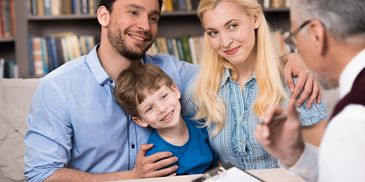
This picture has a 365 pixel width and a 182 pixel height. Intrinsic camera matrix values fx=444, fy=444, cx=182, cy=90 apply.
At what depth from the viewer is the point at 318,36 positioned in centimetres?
92

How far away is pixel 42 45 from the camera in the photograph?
9.70 ft

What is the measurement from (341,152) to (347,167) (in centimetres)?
3

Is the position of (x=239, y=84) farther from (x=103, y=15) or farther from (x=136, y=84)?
(x=103, y=15)

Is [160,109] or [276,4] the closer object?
[160,109]

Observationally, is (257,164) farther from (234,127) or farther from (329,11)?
(329,11)

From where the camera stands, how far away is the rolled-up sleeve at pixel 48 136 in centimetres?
162

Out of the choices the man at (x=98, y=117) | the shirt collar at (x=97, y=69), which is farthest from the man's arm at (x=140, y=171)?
the shirt collar at (x=97, y=69)

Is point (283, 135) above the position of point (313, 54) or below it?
below

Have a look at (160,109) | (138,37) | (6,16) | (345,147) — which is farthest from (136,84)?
(6,16)

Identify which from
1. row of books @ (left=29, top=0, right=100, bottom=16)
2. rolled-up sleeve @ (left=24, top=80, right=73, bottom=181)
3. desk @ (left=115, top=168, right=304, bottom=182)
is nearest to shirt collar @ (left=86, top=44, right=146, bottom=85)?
rolled-up sleeve @ (left=24, top=80, right=73, bottom=181)

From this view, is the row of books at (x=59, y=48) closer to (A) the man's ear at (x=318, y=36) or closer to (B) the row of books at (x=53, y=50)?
(B) the row of books at (x=53, y=50)

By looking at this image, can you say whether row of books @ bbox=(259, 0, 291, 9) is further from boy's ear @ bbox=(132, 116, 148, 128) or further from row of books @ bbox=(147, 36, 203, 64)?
boy's ear @ bbox=(132, 116, 148, 128)

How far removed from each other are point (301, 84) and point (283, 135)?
0.66 m

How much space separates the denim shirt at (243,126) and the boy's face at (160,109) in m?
0.16
